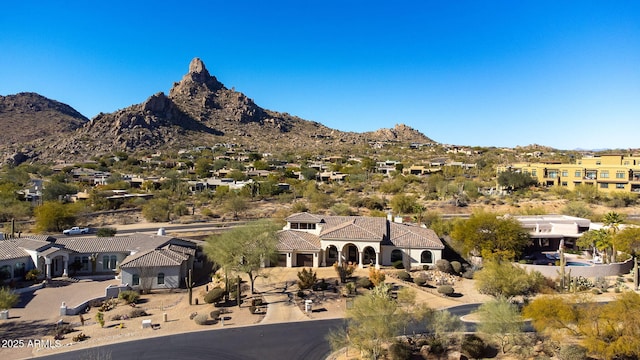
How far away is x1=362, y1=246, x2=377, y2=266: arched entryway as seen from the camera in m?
37.7

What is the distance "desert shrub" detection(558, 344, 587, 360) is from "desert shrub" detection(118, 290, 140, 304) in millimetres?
27660

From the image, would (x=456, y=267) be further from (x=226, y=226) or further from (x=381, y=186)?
(x=381, y=186)

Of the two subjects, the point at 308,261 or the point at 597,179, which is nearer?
the point at 308,261

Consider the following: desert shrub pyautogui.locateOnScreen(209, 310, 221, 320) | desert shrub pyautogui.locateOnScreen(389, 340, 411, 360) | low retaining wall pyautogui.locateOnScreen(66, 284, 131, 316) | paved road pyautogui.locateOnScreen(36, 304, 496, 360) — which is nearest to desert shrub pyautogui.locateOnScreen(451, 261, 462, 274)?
paved road pyautogui.locateOnScreen(36, 304, 496, 360)

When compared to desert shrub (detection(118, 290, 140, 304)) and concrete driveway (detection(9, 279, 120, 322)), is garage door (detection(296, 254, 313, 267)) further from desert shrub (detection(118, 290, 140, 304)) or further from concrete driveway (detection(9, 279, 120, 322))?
concrete driveway (detection(9, 279, 120, 322))

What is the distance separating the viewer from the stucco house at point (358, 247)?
121 ft

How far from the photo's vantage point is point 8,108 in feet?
554

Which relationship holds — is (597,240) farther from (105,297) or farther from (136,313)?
(105,297)

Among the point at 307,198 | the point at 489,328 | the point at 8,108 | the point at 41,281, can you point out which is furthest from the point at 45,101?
the point at 489,328

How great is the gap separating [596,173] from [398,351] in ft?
244

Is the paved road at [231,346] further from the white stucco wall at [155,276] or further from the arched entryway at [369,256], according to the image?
the arched entryway at [369,256]

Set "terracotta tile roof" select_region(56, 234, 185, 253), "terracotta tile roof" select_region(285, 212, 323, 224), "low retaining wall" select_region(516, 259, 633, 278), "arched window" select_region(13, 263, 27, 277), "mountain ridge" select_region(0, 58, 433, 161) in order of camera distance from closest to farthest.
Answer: "arched window" select_region(13, 263, 27, 277) < "low retaining wall" select_region(516, 259, 633, 278) < "terracotta tile roof" select_region(56, 234, 185, 253) < "terracotta tile roof" select_region(285, 212, 323, 224) < "mountain ridge" select_region(0, 58, 433, 161)

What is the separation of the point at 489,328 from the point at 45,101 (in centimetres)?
22330

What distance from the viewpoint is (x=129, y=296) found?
96.6 feet
